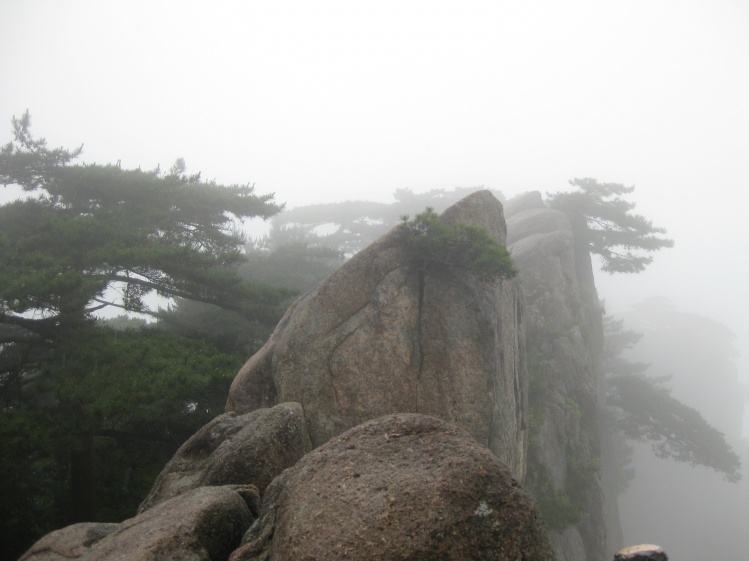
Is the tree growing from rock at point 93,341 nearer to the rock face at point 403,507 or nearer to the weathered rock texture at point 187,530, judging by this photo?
the weathered rock texture at point 187,530

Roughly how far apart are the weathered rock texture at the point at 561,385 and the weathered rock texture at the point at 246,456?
32.0 feet

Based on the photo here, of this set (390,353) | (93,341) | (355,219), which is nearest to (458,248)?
(390,353)

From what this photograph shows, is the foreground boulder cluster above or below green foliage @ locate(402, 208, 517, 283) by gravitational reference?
below

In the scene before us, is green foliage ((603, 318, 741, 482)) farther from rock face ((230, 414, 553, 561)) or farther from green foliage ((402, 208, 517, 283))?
rock face ((230, 414, 553, 561))

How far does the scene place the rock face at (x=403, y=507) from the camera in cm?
292

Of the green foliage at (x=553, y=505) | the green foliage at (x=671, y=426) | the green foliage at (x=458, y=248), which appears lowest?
the green foliage at (x=671, y=426)

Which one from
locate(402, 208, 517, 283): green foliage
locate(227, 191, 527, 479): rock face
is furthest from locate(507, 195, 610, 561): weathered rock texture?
locate(402, 208, 517, 283): green foliage

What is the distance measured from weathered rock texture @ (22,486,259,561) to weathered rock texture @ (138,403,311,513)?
18.7 inches

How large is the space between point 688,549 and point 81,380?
1816 inches

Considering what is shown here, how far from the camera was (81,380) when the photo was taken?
9211 millimetres

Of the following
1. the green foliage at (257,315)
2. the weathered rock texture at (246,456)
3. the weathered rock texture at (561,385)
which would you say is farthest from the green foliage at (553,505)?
the weathered rock texture at (246,456)

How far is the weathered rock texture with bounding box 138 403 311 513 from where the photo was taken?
5246mm

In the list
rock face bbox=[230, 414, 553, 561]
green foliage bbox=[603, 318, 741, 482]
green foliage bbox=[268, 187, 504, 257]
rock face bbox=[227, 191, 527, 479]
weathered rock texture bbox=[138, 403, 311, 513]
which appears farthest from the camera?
green foliage bbox=[268, 187, 504, 257]

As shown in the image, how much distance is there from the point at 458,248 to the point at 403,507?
622 centimetres
